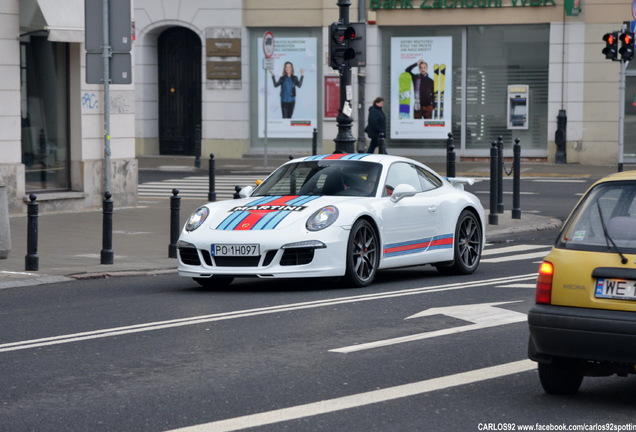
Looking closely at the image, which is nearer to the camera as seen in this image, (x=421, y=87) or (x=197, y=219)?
(x=197, y=219)

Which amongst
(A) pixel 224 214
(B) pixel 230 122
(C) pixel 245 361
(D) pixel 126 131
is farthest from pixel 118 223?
(B) pixel 230 122

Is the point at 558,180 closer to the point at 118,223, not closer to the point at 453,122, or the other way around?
the point at 453,122

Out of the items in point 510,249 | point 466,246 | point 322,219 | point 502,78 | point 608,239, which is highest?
point 502,78

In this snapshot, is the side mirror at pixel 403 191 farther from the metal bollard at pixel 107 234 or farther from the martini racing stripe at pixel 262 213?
the metal bollard at pixel 107 234

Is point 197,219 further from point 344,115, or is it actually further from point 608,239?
point 344,115

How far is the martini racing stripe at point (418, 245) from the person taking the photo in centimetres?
1286

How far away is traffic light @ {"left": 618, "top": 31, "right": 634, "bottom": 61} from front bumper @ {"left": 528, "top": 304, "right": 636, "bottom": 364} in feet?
76.4

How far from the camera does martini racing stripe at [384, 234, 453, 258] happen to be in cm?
1286

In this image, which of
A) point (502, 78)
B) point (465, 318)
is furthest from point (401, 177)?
point (502, 78)

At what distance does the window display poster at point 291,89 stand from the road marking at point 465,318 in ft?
86.1

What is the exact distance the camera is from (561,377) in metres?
7.09

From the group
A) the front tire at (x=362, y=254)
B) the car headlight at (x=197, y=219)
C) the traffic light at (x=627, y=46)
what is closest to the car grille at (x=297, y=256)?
the front tire at (x=362, y=254)

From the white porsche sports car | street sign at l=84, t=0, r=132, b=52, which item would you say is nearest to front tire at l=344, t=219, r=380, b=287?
the white porsche sports car

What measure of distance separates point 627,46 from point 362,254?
18.5m
